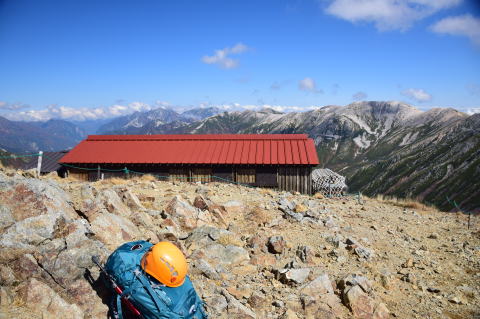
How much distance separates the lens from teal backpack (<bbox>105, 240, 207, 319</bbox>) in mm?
5484

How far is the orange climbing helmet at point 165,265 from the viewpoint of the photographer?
5648 mm

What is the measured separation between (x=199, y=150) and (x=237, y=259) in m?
18.6

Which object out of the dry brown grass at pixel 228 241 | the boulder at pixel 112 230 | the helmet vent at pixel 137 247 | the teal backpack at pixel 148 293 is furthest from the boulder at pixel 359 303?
the boulder at pixel 112 230

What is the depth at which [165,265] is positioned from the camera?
5.64 metres

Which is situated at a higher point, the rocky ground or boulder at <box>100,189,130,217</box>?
boulder at <box>100,189,130,217</box>

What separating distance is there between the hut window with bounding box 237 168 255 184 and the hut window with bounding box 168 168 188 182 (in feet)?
16.0

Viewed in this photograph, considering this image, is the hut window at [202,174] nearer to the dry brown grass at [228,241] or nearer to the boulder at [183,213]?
the boulder at [183,213]

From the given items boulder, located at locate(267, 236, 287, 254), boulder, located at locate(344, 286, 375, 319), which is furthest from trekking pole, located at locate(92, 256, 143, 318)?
boulder, located at locate(267, 236, 287, 254)

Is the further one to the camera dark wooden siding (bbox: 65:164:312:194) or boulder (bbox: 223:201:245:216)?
dark wooden siding (bbox: 65:164:312:194)

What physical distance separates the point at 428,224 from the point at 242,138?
662 inches

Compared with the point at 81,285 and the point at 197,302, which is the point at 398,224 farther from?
the point at 81,285

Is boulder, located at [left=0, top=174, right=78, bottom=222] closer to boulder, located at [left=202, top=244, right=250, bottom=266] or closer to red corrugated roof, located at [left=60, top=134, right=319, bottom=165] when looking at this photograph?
boulder, located at [left=202, top=244, right=250, bottom=266]

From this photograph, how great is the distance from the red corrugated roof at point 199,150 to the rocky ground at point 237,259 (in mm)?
12236

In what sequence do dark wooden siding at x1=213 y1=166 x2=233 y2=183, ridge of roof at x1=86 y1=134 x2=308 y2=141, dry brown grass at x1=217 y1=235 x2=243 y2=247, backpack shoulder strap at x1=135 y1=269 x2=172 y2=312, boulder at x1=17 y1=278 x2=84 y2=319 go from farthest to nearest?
ridge of roof at x1=86 y1=134 x2=308 y2=141
dark wooden siding at x1=213 y1=166 x2=233 y2=183
dry brown grass at x1=217 y1=235 x2=243 y2=247
boulder at x1=17 y1=278 x2=84 y2=319
backpack shoulder strap at x1=135 y1=269 x2=172 y2=312
